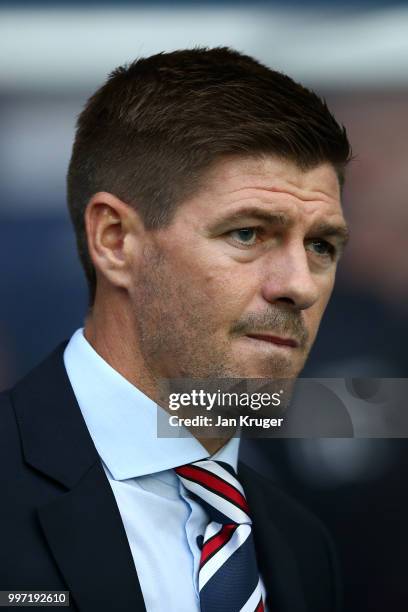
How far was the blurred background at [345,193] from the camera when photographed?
222 centimetres

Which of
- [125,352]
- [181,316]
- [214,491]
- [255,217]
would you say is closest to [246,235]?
[255,217]

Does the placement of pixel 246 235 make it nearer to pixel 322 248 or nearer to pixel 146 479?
pixel 322 248

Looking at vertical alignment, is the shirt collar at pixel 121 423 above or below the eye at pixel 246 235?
below

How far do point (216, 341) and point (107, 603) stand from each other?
49 cm

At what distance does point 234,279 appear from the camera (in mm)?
1671

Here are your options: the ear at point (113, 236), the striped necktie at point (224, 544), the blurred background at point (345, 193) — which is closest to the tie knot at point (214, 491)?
the striped necktie at point (224, 544)

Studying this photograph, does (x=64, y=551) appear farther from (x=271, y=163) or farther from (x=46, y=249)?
(x=46, y=249)

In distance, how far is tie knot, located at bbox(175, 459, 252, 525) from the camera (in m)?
1.69

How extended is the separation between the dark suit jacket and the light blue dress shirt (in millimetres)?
44

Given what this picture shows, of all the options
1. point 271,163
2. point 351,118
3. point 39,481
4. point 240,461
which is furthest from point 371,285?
point 39,481

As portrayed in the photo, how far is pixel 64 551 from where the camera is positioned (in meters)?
1.50

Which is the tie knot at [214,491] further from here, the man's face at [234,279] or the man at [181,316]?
the man's face at [234,279]

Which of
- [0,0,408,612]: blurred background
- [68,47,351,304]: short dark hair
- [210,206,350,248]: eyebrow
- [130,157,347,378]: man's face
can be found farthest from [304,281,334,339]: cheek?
[0,0,408,612]: blurred background

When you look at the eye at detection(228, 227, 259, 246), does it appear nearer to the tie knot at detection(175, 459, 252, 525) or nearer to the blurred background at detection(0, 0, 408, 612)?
the tie knot at detection(175, 459, 252, 525)
